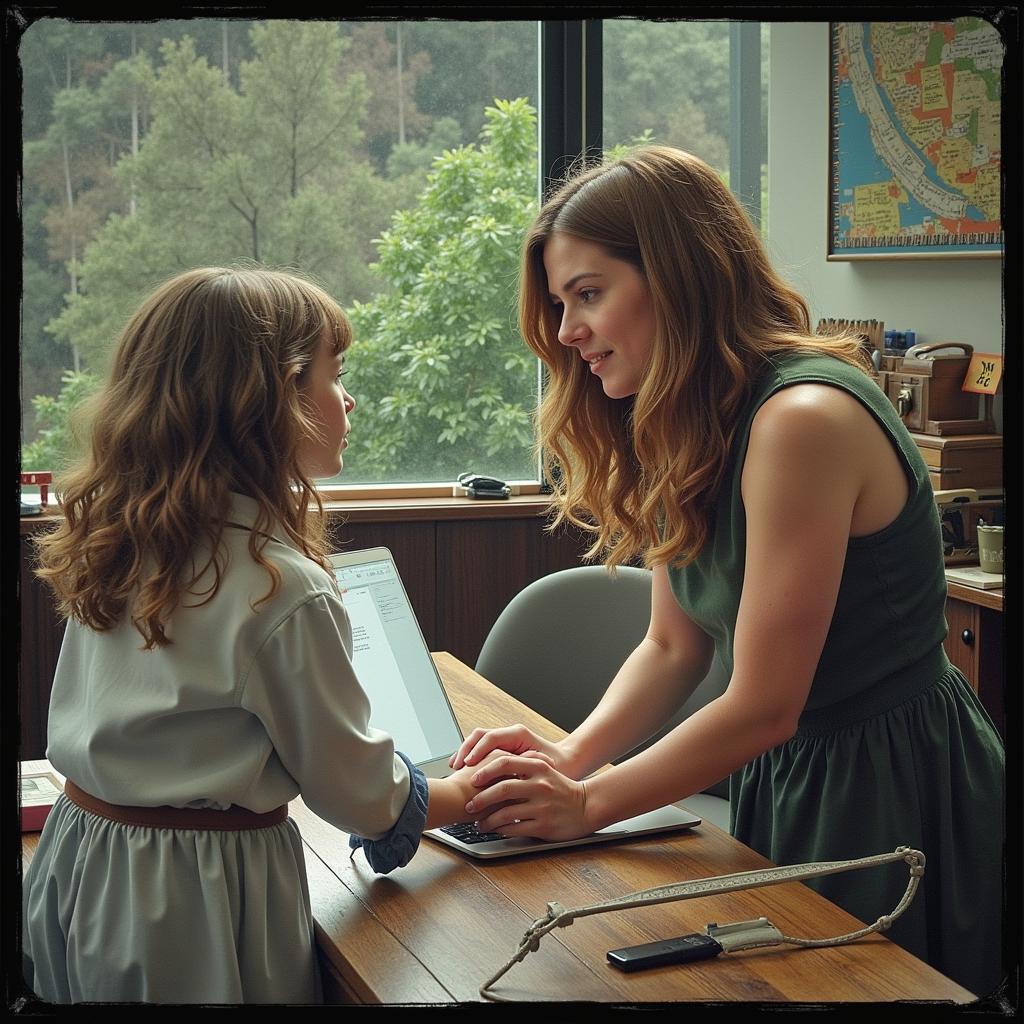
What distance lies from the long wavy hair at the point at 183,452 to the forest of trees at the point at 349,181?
7.57ft

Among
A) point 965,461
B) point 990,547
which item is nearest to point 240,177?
point 965,461

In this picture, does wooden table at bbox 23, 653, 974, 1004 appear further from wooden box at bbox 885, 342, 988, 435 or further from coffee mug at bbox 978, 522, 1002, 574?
wooden box at bbox 885, 342, 988, 435

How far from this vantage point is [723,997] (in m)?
1.11

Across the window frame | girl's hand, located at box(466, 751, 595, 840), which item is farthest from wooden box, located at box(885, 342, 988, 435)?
girl's hand, located at box(466, 751, 595, 840)

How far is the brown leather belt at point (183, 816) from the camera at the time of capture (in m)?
1.24

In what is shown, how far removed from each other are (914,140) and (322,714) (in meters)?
2.59

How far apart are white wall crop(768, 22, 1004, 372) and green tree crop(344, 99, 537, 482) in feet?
2.47

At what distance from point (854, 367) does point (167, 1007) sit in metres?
1.05

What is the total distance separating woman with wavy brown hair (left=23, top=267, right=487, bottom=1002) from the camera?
3.97ft

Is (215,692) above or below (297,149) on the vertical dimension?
below

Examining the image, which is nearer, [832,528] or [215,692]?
[215,692]

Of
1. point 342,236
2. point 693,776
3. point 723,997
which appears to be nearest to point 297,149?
point 342,236

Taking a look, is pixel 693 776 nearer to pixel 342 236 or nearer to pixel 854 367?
pixel 854 367

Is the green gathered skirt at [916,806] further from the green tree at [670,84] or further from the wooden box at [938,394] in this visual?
the green tree at [670,84]
